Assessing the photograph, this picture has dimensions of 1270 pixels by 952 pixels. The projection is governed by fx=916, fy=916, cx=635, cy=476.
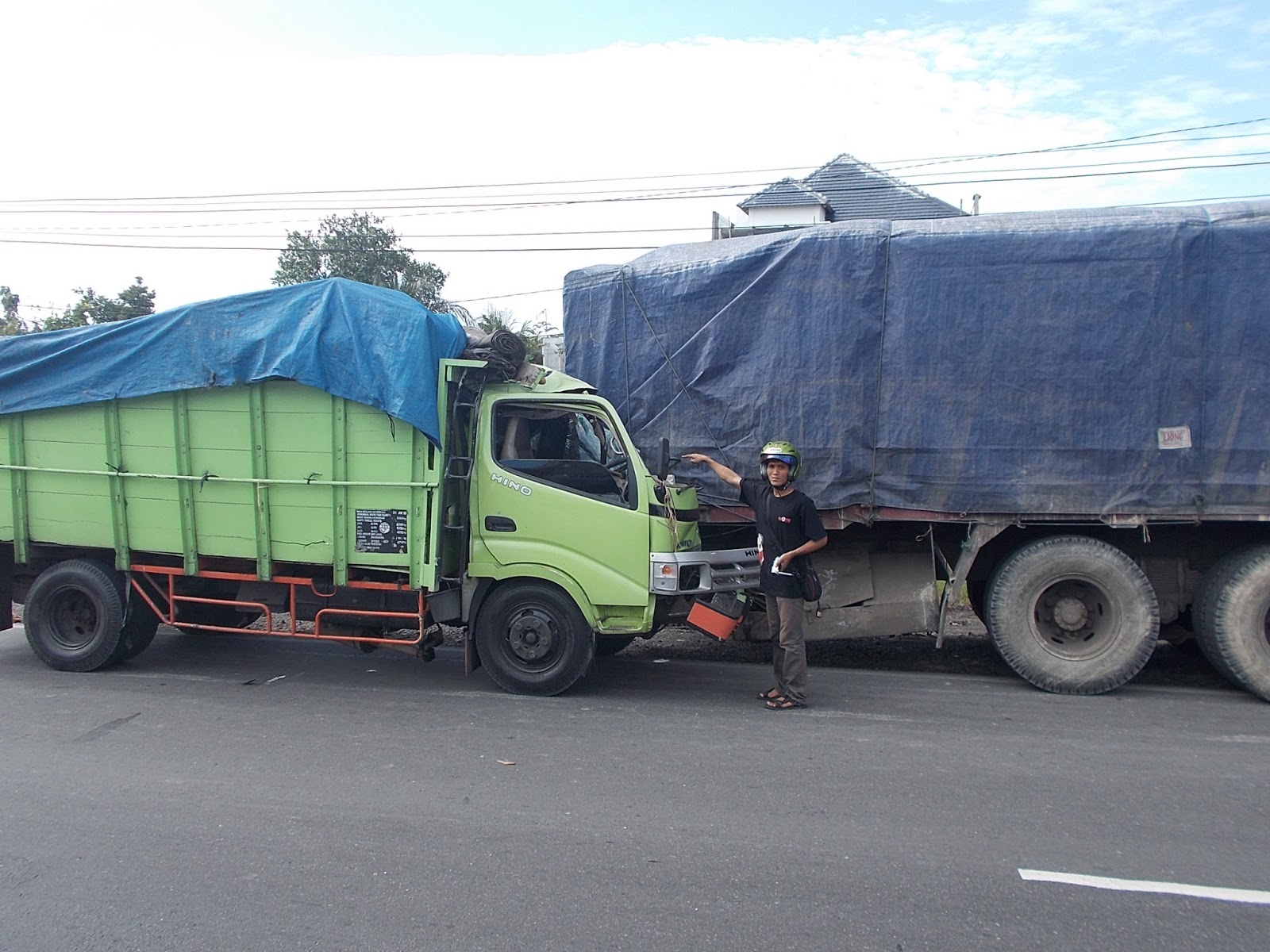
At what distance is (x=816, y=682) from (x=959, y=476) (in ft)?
6.28

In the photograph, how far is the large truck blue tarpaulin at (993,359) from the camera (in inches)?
251

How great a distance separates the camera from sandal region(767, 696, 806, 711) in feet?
21.0

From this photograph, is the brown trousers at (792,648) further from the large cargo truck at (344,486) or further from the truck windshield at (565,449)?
the truck windshield at (565,449)

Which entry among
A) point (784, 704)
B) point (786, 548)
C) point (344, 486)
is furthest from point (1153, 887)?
point (344, 486)

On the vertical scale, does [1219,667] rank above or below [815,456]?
below

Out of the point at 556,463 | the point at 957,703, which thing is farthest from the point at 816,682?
the point at 556,463

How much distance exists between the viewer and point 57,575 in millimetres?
7363

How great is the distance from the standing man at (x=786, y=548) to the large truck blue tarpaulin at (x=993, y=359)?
595 mm

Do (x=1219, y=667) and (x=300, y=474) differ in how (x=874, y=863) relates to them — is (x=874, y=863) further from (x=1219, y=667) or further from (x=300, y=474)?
(x=300, y=474)

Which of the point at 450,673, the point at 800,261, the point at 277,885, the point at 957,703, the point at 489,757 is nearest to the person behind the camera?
the point at 277,885

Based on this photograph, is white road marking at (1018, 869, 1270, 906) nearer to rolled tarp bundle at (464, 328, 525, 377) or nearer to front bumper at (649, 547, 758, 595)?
front bumper at (649, 547, 758, 595)

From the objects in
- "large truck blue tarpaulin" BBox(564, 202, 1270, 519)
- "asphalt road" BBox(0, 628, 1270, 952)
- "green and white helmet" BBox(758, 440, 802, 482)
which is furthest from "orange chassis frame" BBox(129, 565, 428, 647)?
"green and white helmet" BBox(758, 440, 802, 482)

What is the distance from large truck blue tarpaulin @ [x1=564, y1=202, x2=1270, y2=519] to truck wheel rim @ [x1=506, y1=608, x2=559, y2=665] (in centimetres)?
165

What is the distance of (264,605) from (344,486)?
1.30 meters
